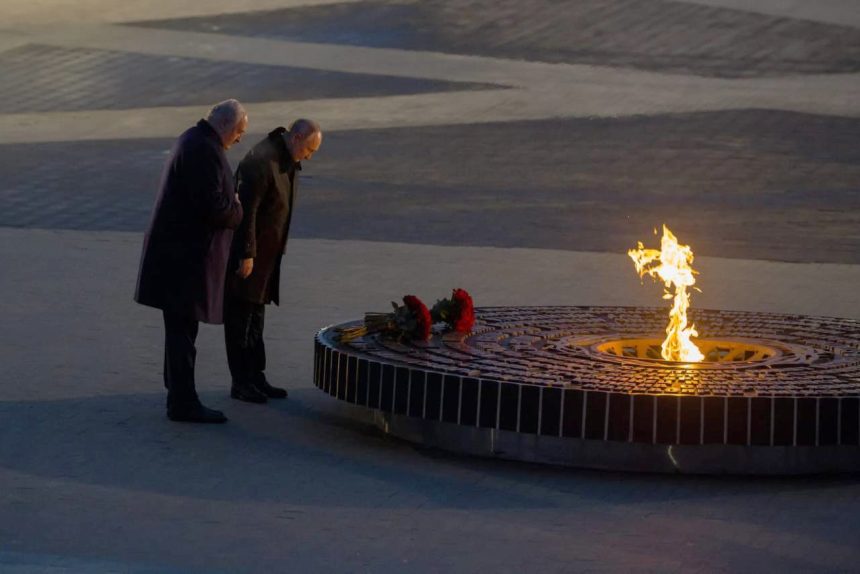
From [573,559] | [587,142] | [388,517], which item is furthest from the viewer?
[587,142]

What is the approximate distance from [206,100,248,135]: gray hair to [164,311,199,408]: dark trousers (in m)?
0.83

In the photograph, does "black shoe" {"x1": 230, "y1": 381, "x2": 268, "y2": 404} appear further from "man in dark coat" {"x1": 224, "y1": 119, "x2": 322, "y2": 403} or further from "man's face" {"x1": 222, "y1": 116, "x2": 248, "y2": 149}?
"man's face" {"x1": 222, "y1": 116, "x2": 248, "y2": 149}

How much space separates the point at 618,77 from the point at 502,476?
14.6 metres

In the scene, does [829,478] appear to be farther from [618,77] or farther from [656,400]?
[618,77]

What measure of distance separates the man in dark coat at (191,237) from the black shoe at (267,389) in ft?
2.05

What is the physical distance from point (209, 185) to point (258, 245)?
72 centimetres

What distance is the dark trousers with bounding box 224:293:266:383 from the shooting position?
8.53 m

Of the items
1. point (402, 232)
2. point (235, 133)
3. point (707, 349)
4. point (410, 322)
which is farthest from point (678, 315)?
point (402, 232)

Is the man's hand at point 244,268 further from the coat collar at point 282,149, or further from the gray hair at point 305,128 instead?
the gray hair at point 305,128

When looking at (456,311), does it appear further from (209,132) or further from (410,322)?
(209,132)

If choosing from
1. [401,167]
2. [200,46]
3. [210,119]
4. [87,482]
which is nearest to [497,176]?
[401,167]

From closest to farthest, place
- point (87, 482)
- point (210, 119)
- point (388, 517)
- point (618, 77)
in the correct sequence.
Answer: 1. point (388, 517)
2. point (87, 482)
3. point (210, 119)
4. point (618, 77)

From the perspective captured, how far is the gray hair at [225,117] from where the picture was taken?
784 centimetres

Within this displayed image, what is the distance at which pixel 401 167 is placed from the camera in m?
17.6
